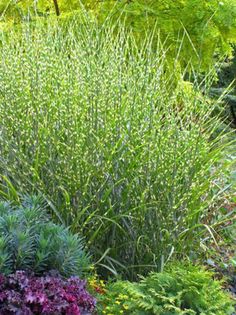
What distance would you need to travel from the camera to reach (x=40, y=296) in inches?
118

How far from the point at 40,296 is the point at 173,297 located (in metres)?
0.77

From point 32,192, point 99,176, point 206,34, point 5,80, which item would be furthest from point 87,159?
point 206,34

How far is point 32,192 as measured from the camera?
13.8 ft

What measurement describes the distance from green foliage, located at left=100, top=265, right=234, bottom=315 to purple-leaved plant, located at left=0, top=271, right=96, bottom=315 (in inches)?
14.3

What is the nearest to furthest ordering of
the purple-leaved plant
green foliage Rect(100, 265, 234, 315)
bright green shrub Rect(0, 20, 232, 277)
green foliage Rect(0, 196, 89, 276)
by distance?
the purple-leaved plant < green foliage Rect(0, 196, 89, 276) < green foliage Rect(100, 265, 234, 315) < bright green shrub Rect(0, 20, 232, 277)

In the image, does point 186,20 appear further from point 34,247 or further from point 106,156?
point 34,247

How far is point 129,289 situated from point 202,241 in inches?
52.5

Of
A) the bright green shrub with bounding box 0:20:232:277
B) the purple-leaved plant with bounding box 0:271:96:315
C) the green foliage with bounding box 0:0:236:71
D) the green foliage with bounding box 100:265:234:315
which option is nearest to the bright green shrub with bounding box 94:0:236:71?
the green foliage with bounding box 0:0:236:71

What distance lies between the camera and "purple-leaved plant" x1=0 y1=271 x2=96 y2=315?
2.99 meters

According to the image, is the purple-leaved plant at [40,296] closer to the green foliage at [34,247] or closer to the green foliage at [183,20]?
the green foliage at [34,247]

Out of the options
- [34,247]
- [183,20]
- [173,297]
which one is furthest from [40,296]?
[183,20]

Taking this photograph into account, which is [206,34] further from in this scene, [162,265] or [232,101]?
[232,101]

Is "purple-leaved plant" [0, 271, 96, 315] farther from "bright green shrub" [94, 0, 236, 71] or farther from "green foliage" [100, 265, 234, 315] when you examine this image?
"bright green shrub" [94, 0, 236, 71]

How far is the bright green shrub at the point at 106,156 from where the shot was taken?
4.29m
